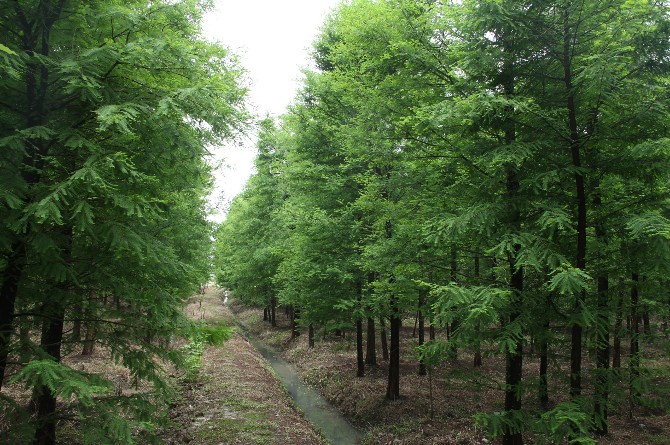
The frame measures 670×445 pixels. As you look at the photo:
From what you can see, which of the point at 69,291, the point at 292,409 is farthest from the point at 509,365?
the point at 292,409

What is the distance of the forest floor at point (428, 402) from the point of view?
10.5 m

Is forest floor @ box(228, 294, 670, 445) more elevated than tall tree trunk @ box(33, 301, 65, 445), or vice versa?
tall tree trunk @ box(33, 301, 65, 445)

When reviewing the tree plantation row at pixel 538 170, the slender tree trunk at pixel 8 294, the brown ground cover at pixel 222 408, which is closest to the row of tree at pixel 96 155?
the slender tree trunk at pixel 8 294

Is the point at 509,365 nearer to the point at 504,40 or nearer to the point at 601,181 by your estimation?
the point at 601,181

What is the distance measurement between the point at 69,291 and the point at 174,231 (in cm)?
804

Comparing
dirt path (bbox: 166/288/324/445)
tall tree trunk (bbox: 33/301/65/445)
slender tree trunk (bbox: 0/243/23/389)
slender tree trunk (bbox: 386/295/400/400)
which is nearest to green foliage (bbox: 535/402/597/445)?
dirt path (bbox: 166/288/324/445)

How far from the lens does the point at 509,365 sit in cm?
741

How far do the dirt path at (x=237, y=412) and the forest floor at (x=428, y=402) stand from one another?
7.30ft

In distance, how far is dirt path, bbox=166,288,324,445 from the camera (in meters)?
10.3

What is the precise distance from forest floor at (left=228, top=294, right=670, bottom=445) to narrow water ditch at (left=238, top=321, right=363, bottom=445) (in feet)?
1.18

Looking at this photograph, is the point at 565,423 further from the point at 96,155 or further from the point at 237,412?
the point at 237,412

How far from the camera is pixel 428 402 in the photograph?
13547 mm

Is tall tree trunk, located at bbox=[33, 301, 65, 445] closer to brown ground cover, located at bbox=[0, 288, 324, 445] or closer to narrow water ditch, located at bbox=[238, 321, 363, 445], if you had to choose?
brown ground cover, located at bbox=[0, 288, 324, 445]

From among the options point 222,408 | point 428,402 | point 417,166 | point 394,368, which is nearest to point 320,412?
point 394,368
